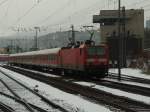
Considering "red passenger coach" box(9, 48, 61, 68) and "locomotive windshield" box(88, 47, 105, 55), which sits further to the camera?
"red passenger coach" box(9, 48, 61, 68)

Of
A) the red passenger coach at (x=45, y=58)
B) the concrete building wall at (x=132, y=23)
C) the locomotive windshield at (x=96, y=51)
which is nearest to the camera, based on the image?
the locomotive windshield at (x=96, y=51)

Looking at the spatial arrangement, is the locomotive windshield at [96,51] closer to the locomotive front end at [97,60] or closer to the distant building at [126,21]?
the locomotive front end at [97,60]

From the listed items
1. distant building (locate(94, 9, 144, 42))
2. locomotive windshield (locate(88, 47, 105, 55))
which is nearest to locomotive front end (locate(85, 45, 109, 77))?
locomotive windshield (locate(88, 47, 105, 55))

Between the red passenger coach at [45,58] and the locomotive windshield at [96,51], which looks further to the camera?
the red passenger coach at [45,58]

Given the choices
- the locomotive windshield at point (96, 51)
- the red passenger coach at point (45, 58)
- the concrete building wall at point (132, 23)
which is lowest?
the red passenger coach at point (45, 58)

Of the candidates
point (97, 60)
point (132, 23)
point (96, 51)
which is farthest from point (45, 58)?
point (132, 23)

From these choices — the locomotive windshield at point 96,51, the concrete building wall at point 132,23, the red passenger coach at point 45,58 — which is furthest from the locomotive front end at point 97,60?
the concrete building wall at point 132,23

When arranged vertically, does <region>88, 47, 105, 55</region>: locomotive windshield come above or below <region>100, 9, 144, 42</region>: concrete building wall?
below

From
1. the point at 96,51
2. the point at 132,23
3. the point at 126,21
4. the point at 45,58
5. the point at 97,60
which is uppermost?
the point at 126,21

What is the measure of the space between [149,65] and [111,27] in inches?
2581

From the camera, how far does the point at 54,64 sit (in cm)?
4441

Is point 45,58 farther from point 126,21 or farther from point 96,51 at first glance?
point 126,21

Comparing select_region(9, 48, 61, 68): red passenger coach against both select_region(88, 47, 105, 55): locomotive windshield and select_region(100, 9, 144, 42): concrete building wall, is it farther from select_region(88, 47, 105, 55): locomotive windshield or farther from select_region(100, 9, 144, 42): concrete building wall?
select_region(100, 9, 144, 42): concrete building wall

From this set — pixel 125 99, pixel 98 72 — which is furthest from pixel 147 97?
pixel 98 72
